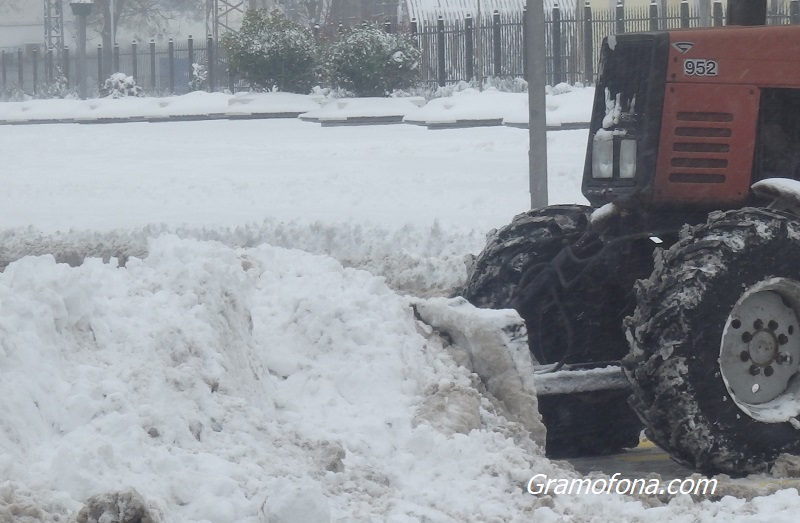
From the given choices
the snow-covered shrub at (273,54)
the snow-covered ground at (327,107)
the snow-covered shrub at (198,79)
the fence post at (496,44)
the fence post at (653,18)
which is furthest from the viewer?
the snow-covered shrub at (198,79)

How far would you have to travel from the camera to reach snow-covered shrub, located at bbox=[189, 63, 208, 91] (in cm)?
4419

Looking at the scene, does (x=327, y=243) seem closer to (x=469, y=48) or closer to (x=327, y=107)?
(x=327, y=107)

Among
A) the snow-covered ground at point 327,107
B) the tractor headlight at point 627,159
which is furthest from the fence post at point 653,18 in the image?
the tractor headlight at point 627,159

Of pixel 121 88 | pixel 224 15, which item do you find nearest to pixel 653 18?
pixel 121 88

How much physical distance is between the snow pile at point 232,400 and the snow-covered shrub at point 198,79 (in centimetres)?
3890

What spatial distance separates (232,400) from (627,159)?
2326 millimetres

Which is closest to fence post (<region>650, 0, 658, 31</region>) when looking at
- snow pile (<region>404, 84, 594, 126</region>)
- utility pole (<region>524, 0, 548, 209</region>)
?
snow pile (<region>404, 84, 594, 126</region>)

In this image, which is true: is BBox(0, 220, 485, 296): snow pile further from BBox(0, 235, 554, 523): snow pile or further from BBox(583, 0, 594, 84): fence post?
BBox(583, 0, 594, 84): fence post

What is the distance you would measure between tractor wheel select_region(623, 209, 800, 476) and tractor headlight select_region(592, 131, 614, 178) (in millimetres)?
773

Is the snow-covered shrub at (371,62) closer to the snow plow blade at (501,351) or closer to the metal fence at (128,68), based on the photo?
the metal fence at (128,68)

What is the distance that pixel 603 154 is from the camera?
248 inches

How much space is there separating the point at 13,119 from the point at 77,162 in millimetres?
14396

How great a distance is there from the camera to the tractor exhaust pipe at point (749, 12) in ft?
23.0

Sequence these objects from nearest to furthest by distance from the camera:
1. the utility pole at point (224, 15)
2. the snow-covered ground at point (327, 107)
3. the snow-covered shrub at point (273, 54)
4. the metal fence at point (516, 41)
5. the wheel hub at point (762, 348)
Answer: the wheel hub at point (762, 348) < the snow-covered ground at point (327, 107) < the snow-covered shrub at point (273, 54) < the metal fence at point (516, 41) < the utility pole at point (224, 15)
